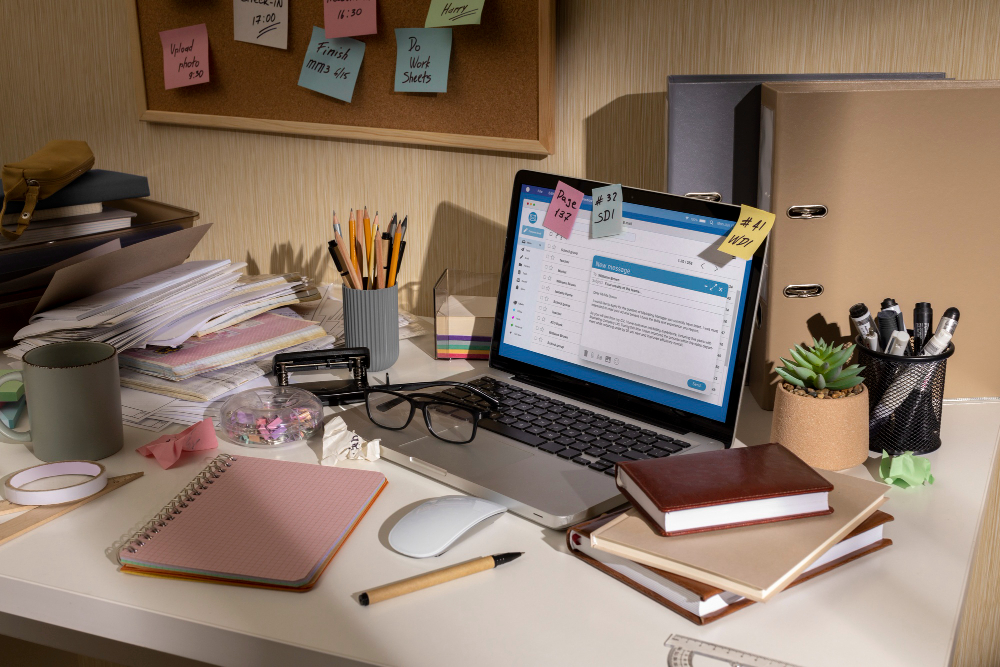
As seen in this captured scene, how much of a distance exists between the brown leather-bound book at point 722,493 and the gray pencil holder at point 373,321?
0.49 meters

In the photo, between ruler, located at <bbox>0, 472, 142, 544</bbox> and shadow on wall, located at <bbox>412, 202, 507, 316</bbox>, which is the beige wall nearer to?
shadow on wall, located at <bbox>412, 202, 507, 316</bbox>

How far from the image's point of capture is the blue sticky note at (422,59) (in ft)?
3.86

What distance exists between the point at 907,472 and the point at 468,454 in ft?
1.34

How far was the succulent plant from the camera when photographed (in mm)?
794

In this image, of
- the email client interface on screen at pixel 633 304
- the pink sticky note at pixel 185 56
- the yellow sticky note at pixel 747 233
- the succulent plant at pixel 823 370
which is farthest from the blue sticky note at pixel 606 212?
the pink sticky note at pixel 185 56

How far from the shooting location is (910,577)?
637mm

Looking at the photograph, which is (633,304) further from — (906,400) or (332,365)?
(332,365)

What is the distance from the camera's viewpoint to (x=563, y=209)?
96 centimetres

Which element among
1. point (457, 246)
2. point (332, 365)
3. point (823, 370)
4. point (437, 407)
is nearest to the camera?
point (823, 370)

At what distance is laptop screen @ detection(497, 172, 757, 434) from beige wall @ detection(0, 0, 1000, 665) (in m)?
0.23

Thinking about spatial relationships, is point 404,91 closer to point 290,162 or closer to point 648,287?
point 290,162

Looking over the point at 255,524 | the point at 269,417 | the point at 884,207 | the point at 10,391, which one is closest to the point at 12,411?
the point at 10,391

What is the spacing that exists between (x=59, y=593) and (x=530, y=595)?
0.36m

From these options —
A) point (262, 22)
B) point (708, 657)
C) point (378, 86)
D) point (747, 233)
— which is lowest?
point (708, 657)
